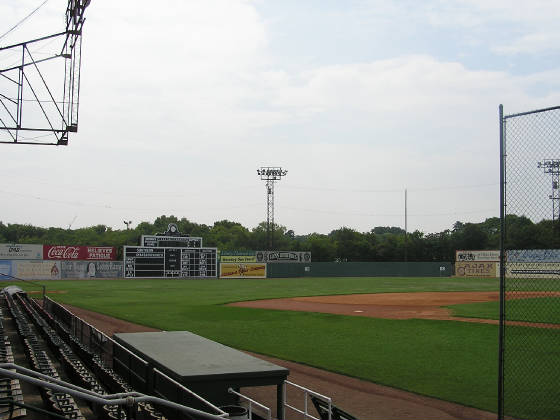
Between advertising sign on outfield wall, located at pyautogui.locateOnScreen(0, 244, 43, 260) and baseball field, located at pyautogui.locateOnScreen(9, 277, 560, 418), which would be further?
advertising sign on outfield wall, located at pyautogui.locateOnScreen(0, 244, 43, 260)

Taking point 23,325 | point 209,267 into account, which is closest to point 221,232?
point 209,267

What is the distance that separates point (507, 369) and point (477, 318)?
11405 mm

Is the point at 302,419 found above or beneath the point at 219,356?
beneath

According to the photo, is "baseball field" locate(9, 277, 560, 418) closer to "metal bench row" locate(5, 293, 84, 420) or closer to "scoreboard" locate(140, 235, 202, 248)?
"metal bench row" locate(5, 293, 84, 420)

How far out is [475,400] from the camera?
11.5m

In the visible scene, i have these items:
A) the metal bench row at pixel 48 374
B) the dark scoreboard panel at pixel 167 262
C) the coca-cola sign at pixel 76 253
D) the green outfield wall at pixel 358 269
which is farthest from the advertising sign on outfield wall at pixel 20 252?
the metal bench row at pixel 48 374

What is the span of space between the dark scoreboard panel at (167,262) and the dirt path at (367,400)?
48847 mm

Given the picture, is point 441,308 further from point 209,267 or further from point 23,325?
point 209,267

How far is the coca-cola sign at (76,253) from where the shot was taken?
6394 cm

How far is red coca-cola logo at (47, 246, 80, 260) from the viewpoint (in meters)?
64.1

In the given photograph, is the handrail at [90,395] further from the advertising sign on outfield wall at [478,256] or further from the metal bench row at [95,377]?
the advertising sign on outfield wall at [478,256]

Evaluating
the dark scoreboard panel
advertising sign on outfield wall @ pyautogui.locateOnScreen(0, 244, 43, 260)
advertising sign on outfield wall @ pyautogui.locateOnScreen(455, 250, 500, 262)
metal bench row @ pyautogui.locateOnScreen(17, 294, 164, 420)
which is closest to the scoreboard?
the dark scoreboard panel

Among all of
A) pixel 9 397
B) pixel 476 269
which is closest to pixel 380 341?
pixel 9 397

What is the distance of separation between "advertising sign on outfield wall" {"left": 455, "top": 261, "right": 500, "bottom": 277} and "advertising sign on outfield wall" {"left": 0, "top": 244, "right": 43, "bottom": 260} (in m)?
54.4
